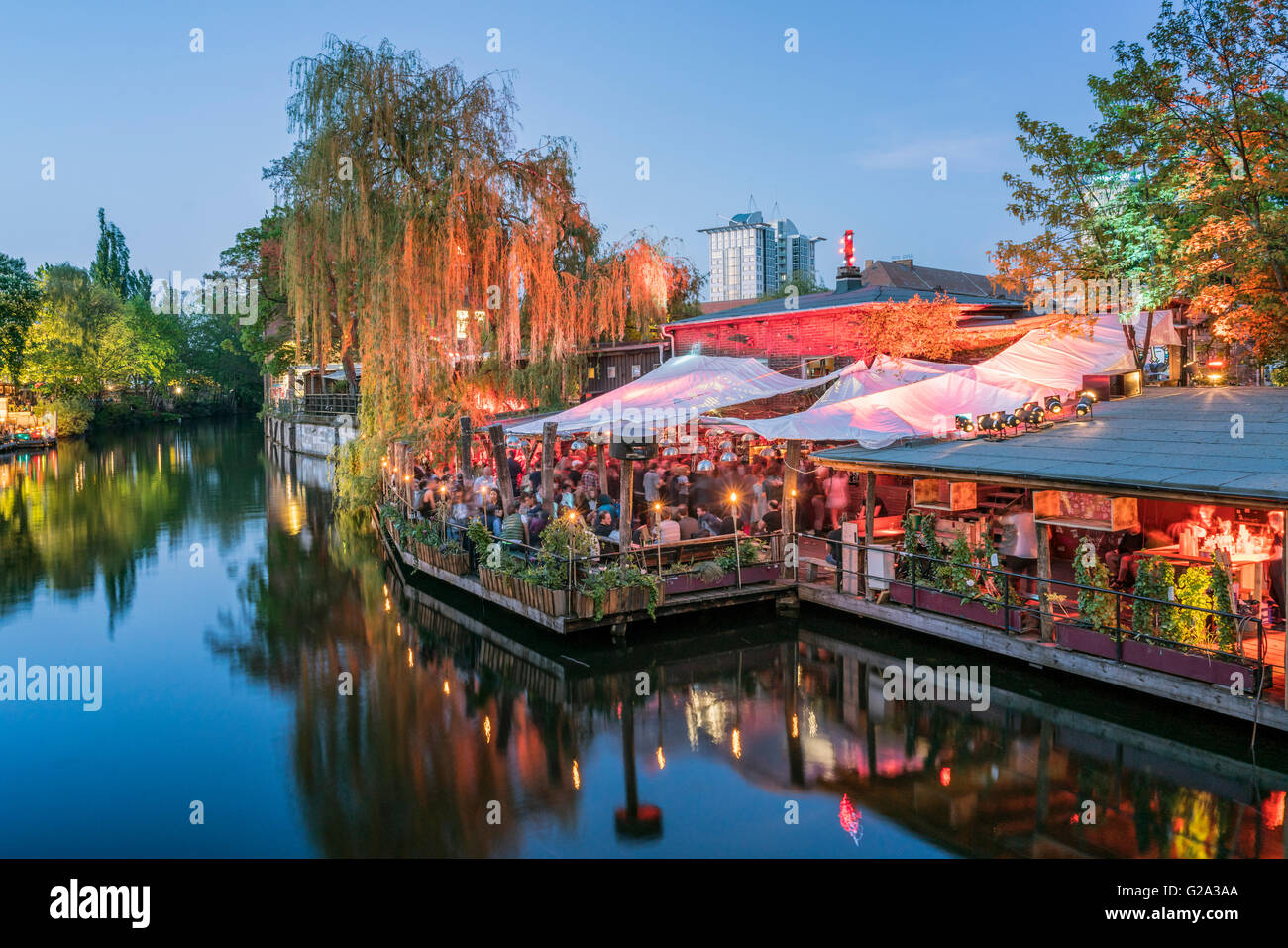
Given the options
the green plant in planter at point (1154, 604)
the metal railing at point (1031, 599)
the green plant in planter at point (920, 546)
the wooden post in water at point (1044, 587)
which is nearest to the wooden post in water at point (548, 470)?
the metal railing at point (1031, 599)

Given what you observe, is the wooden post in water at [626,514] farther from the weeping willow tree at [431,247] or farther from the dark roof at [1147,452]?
the weeping willow tree at [431,247]

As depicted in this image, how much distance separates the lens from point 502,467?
17875 millimetres

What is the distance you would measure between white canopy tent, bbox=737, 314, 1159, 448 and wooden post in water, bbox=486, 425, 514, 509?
4.64 meters

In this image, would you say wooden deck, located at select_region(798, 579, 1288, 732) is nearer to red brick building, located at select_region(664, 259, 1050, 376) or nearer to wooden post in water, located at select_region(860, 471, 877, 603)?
wooden post in water, located at select_region(860, 471, 877, 603)

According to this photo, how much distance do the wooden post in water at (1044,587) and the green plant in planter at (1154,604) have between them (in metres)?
1.14

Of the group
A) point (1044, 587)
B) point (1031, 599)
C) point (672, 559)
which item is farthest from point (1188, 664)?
point (672, 559)

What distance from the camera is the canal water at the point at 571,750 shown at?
8281 mm

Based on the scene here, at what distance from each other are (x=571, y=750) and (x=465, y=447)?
9.97 meters

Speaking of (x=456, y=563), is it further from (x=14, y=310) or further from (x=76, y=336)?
(x=76, y=336)

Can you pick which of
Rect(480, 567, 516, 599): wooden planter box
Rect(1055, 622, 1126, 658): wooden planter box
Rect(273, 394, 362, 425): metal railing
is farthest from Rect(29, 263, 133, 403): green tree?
Rect(1055, 622, 1126, 658): wooden planter box
